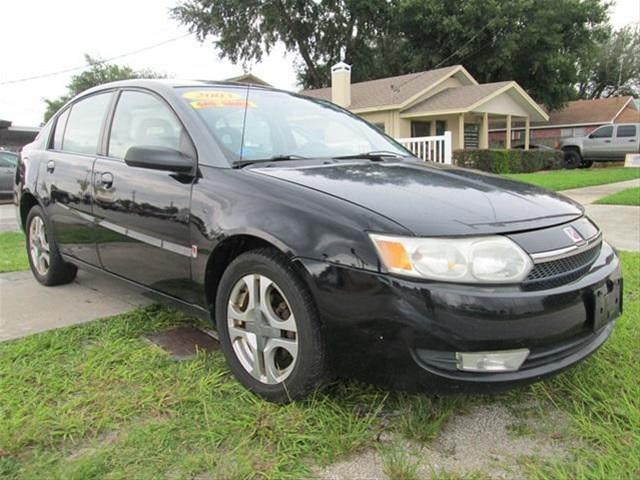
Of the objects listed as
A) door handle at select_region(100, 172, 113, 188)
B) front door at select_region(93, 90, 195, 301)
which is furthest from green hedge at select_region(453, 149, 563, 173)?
door handle at select_region(100, 172, 113, 188)

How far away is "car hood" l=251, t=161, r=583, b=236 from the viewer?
2.07 metres

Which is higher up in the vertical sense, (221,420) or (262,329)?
(262,329)

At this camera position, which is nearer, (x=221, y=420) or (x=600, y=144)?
(x=221, y=420)

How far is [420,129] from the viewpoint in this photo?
22016 millimetres

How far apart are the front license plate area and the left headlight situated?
1.33 ft

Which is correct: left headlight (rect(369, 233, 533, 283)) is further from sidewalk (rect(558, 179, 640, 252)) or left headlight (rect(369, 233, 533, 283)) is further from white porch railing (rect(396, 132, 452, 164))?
white porch railing (rect(396, 132, 452, 164))

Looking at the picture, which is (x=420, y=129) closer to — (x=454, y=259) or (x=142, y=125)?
(x=142, y=125)

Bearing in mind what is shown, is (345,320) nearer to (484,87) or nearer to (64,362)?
(64,362)

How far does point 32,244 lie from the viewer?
4.51m

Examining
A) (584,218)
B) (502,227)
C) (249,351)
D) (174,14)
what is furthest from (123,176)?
(174,14)

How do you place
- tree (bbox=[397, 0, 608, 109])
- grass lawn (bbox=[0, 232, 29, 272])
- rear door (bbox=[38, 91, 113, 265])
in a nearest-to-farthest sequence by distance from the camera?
rear door (bbox=[38, 91, 113, 265]) → grass lawn (bbox=[0, 232, 29, 272]) → tree (bbox=[397, 0, 608, 109])

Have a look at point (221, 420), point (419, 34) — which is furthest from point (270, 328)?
point (419, 34)

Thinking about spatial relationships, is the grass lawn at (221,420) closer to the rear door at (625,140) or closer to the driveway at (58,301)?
the driveway at (58,301)

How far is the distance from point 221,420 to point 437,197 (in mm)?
1295
